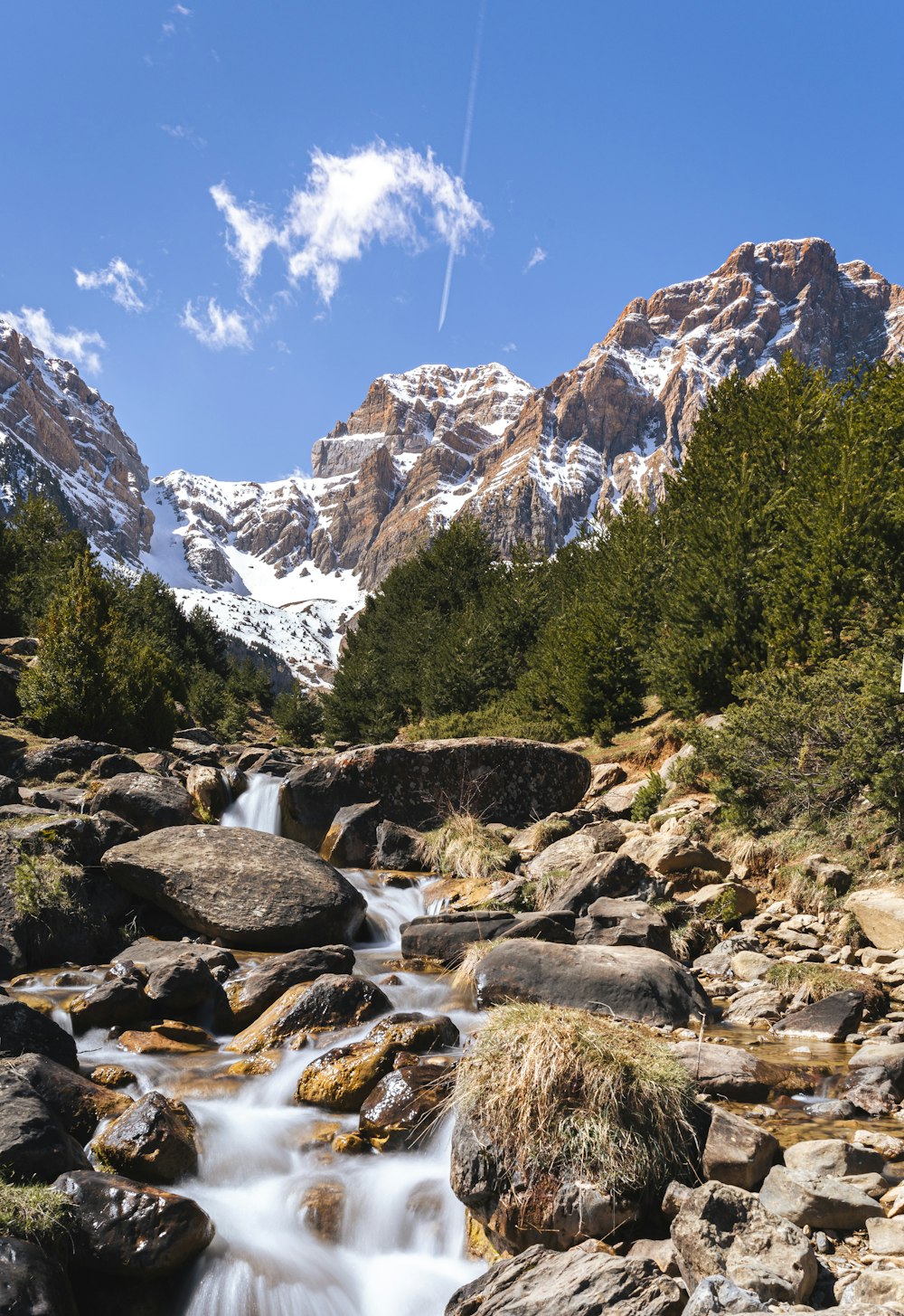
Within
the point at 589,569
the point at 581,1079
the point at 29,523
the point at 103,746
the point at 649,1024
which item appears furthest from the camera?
the point at 29,523

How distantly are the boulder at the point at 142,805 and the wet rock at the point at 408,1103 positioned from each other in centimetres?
850

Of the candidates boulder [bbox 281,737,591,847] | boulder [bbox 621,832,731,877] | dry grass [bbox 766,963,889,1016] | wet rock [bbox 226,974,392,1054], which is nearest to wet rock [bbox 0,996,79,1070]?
wet rock [bbox 226,974,392,1054]

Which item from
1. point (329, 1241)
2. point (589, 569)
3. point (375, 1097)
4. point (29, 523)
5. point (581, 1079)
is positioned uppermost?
point (29, 523)

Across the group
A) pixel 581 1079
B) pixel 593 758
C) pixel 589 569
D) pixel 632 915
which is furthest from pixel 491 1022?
pixel 589 569

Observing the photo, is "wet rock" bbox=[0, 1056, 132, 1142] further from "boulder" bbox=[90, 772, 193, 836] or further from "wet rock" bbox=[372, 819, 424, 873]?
"wet rock" bbox=[372, 819, 424, 873]

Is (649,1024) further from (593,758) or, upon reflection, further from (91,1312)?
(593,758)

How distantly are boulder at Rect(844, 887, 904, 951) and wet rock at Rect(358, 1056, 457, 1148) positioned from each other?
574 centimetres

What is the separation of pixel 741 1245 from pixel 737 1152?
2.61 feet

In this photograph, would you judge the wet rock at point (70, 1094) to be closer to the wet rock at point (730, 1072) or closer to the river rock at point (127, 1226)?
the river rock at point (127, 1226)

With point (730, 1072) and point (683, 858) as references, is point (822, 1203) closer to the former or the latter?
point (730, 1072)

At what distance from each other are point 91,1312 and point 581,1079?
3.18 metres

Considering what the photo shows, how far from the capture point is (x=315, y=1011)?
8.42 meters

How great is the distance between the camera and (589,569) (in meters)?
34.3

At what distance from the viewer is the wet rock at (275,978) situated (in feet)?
29.3
